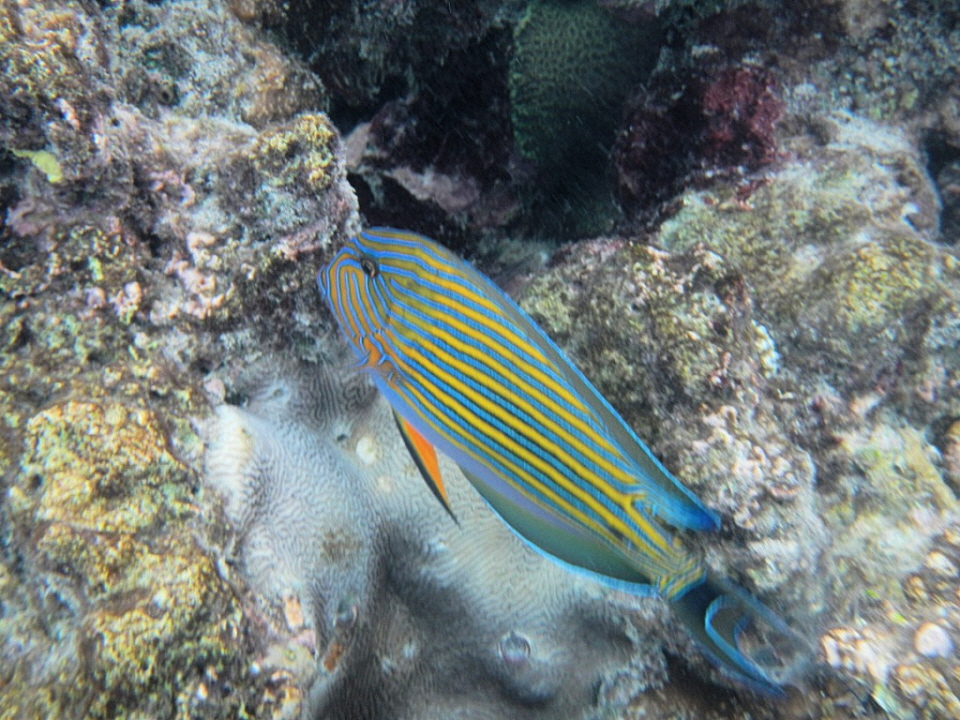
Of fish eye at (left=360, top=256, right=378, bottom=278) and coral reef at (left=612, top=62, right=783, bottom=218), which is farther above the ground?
coral reef at (left=612, top=62, right=783, bottom=218)

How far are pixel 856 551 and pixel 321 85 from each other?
373 centimetres

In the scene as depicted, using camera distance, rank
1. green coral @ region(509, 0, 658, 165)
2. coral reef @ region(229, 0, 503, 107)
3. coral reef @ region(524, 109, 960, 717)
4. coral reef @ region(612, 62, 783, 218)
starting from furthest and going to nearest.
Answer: green coral @ region(509, 0, 658, 165) → coral reef @ region(229, 0, 503, 107) → coral reef @ region(612, 62, 783, 218) → coral reef @ region(524, 109, 960, 717)

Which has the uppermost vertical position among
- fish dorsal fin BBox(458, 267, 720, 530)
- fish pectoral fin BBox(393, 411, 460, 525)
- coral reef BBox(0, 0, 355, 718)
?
fish dorsal fin BBox(458, 267, 720, 530)

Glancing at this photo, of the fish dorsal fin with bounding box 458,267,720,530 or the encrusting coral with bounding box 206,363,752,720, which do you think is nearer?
the fish dorsal fin with bounding box 458,267,720,530

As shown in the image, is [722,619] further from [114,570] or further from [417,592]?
[114,570]

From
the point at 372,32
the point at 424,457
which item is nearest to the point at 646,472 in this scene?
the point at 424,457

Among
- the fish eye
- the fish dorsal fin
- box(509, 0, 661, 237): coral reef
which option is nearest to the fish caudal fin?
the fish dorsal fin

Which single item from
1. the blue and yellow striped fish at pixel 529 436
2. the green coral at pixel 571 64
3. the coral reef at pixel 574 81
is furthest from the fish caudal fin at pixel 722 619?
the green coral at pixel 571 64

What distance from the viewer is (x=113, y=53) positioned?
2664 mm

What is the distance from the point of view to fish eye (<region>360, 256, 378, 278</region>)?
181cm

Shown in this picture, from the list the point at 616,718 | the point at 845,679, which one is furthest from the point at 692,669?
the point at 845,679

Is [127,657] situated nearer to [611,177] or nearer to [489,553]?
[489,553]

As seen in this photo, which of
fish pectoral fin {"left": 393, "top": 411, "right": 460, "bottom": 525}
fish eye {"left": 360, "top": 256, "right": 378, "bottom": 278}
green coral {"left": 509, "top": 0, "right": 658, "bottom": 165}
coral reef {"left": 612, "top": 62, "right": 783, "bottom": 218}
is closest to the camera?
fish pectoral fin {"left": 393, "top": 411, "right": 460, "bottom": 525}

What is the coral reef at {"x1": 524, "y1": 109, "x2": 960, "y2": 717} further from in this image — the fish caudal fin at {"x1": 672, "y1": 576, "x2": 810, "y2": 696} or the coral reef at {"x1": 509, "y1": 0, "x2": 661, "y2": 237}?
the coral reef at {"x1": 509, "y1": 0, "x2": 661, "y2": 237}
